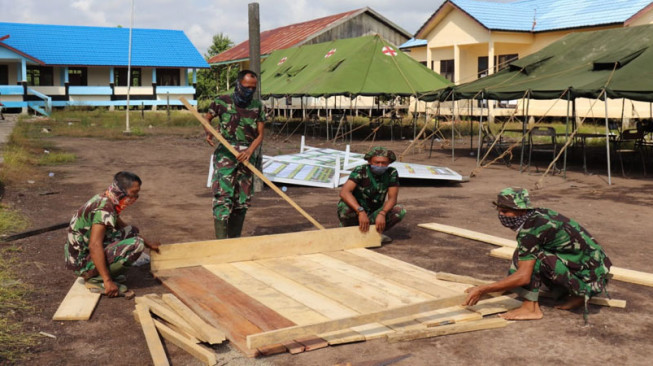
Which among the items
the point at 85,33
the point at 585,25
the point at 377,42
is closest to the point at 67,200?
the point at 377,42

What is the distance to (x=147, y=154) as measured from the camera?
699 inches

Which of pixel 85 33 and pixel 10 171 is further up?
pixel 85 33

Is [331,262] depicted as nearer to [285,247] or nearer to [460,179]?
[285,247]

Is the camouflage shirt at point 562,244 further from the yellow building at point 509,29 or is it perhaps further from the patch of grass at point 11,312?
the yellow building at point 509,29

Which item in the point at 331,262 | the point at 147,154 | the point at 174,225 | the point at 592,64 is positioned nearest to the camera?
the point at 331,262

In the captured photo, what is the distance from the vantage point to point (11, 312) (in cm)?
469

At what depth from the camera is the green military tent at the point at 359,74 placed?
21.0 metres

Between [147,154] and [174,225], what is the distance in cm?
1006

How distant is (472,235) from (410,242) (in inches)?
28.1

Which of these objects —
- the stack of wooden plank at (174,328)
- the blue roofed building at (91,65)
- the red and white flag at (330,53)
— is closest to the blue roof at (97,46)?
the blue roofed building at (91,65)

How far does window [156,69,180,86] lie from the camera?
40.8 metres

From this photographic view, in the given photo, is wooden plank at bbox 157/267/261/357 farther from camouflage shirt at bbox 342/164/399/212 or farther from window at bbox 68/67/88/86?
window at bbox 68/67/88/86

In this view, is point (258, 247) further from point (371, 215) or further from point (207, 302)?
point (371, 215)

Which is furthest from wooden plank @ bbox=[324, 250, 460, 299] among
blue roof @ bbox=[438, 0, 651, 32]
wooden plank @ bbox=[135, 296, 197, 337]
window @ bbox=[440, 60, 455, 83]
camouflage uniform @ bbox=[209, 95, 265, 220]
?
window @ bbox=[440, 60, 455, 83]
